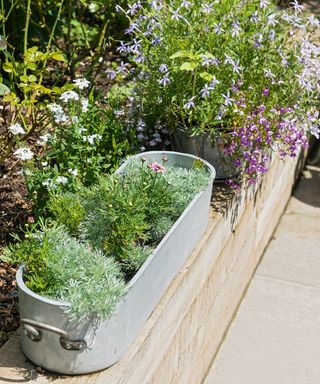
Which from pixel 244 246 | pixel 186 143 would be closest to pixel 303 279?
pixel 244 246

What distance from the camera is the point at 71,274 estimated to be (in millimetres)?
2150

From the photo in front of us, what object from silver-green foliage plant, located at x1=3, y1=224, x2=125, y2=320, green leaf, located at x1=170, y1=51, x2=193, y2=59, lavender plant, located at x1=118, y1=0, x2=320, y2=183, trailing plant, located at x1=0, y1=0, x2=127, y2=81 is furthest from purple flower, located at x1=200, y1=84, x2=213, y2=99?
trailing plant, located at x1=0, y1=0, x2=127, y2=81

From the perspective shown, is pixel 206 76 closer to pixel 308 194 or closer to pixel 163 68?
pixel 163 68

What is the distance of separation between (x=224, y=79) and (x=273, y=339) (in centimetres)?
123

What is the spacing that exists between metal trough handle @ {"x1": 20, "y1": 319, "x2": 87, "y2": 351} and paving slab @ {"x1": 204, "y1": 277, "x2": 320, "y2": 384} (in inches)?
53.0

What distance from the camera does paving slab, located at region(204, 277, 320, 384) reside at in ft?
10.8

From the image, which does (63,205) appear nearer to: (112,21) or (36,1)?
(36,1)

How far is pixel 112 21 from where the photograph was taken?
4508 millimetres

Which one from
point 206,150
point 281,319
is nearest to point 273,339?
point 281,319

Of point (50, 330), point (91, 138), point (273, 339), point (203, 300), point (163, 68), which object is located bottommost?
point (273, 339)

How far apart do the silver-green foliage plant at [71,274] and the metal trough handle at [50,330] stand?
0.23 ft

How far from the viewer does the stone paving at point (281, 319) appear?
3.32 meters

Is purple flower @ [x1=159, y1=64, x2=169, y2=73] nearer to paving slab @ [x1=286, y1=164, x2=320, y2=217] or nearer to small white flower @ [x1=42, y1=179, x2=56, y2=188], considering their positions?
small white flower @ [x1=42, y1=179, x2=56, y2=188]

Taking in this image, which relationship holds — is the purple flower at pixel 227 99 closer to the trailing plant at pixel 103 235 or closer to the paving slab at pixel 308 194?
the trailing plant at pixel 103 235
